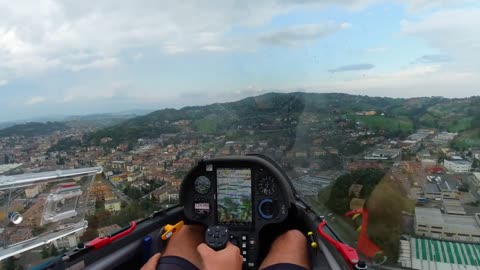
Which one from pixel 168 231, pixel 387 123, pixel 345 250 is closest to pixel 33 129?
pixel 168 231

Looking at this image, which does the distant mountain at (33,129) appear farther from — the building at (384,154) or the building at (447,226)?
the building at (447,226)

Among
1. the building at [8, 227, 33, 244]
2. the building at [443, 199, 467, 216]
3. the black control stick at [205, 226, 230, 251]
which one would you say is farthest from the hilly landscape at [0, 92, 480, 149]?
the building at [8, 227, 33, 244]

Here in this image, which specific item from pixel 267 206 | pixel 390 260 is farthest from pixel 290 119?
pixel 390 260

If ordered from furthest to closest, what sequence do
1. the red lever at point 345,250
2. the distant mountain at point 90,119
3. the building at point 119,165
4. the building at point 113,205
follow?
the distant mountain at point 90,119
the building at point 119,165
the building at point 113,205
the red lever at point 345,250

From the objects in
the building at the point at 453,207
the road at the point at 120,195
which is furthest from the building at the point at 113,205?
the building at the point at 453,207

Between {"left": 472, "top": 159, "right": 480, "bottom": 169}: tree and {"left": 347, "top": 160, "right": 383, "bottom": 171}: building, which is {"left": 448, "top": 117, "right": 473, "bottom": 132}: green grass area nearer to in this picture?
{"left": 472, "top": 159, "right": 480, "bottom": 169}: tree

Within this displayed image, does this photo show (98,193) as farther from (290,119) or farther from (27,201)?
(290,119)
